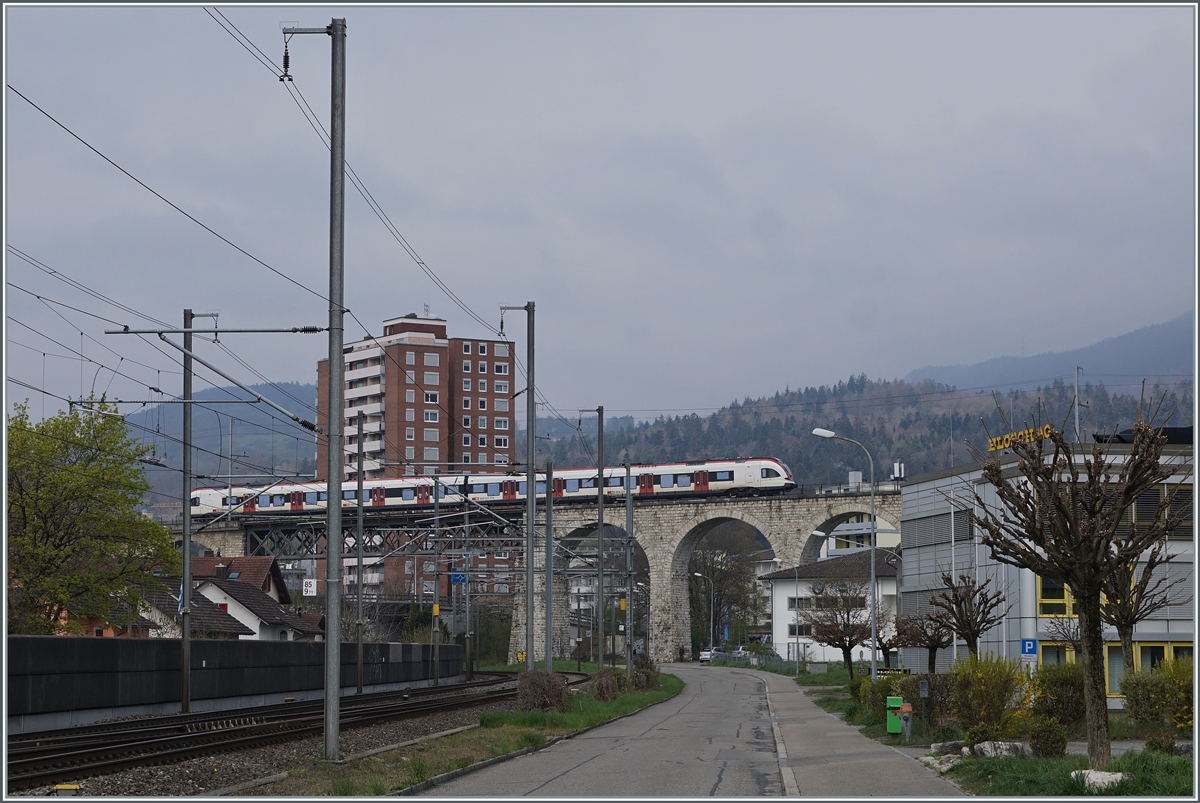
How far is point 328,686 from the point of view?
56.6ft

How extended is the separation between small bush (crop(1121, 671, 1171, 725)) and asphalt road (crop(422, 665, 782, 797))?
6.80 m

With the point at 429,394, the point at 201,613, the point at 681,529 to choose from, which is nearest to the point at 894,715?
the point at 201,613

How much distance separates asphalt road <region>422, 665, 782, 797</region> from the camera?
16.3m

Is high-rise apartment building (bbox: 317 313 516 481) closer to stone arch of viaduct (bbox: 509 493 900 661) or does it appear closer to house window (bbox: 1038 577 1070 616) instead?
stone arch of viaduct (bbox: 509 493 900 661)

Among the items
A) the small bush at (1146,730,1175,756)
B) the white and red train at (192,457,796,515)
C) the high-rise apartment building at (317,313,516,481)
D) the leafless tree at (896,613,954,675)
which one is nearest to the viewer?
the small bush at (1146,730,1175,756)

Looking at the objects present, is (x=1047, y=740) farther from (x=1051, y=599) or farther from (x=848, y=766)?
Result: (x=1051, y=599)

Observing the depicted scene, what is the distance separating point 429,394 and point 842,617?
300 ft

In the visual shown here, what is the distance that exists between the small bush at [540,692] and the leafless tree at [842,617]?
66.3 ft

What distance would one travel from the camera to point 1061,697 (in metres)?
22.4

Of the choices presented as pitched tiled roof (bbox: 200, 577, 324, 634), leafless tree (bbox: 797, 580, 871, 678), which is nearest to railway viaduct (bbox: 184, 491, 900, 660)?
leafless tree (bbox: 797, 580, 871, 678)

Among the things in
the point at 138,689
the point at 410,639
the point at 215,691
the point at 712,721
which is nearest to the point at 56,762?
the point at 138,689

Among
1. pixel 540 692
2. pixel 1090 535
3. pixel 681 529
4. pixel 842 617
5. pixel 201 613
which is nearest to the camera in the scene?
pixel 1090 535

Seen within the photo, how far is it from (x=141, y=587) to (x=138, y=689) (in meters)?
12.9

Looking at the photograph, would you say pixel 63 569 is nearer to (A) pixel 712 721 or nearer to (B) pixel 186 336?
(B) pixel 186 336
